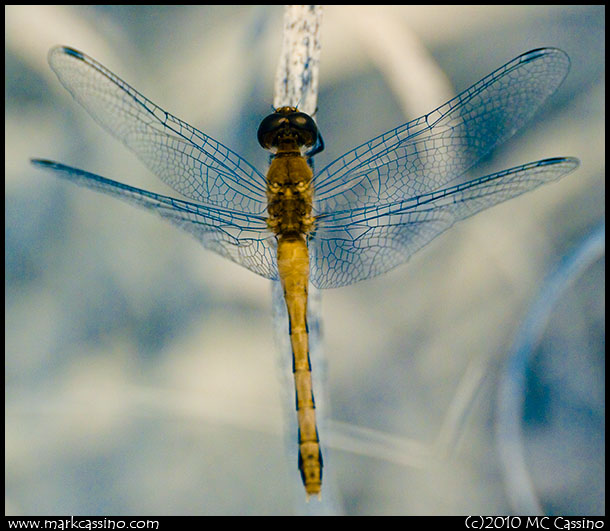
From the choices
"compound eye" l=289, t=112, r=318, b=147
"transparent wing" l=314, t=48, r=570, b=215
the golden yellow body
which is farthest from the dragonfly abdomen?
"compound eye" l=289, t=112, r=318, b=147

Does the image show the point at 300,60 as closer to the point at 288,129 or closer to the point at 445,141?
the point at 288,129

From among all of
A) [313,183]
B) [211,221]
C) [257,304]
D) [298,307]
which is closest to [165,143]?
[211,221]

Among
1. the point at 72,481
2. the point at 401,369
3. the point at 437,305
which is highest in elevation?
the point at 437,305

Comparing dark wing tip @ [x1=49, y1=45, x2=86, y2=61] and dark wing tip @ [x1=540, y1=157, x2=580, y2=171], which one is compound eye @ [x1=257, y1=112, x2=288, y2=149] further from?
dark wing tip @ [x1=540, y1=157, x2=580, y2=171]

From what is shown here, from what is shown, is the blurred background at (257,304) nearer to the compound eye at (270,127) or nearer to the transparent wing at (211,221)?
the compound eye at (270,127)

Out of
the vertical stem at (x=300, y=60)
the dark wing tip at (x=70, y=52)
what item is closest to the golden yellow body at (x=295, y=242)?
the vertical stem at (x=300, y=60)

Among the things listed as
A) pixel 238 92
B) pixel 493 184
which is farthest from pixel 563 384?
pixel 238 92

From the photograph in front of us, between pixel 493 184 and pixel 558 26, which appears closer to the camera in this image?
pixel 493 184
